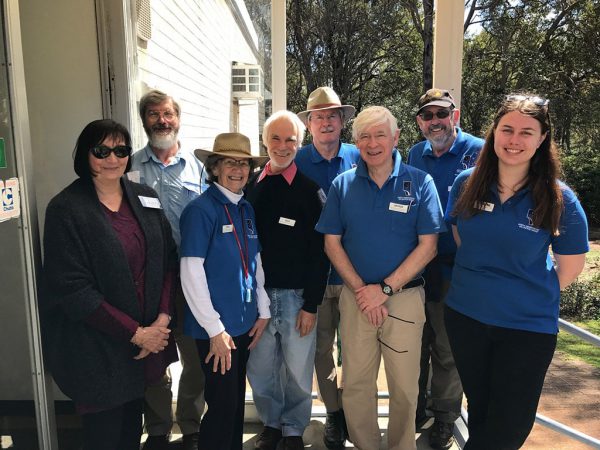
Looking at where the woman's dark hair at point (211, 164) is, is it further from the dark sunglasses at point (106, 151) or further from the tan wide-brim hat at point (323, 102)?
the tan wide-brim hat at point (323, 102)

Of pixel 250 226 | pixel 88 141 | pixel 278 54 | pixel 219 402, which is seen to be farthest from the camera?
pixel 278 54

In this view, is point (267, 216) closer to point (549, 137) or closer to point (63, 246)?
point (63, 246)

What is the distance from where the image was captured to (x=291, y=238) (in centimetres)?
242

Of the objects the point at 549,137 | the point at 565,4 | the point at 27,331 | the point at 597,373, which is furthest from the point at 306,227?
the point at 565,4

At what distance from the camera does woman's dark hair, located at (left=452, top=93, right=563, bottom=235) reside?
1886mm

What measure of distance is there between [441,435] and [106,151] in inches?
96.1

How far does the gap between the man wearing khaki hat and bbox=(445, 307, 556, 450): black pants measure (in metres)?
0.83

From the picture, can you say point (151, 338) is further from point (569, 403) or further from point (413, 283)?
point (569, 403)

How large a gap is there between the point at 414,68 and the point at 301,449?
45.8 feet

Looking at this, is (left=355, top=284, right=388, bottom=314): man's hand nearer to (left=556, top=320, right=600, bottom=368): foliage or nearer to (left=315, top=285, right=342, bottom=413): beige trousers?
(left=315, top=285, right=342, bottom=413): beige trousers

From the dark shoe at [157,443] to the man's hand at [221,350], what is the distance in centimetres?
101

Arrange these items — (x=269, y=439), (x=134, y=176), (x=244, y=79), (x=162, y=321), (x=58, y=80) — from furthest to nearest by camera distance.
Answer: (x=244, y=79), (x=58, y=80), (x=269, y=439), (x=134, y=176), (x=162, y=321)

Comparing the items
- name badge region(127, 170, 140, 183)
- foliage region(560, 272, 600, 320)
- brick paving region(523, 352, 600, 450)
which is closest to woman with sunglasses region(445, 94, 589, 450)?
name badge region(127, 170, 140, 183)

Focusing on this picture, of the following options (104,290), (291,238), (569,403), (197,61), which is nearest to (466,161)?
(291,238)
